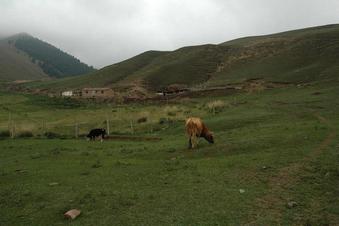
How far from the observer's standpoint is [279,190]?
1563cm

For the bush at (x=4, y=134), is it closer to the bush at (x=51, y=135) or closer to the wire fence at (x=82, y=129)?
the wire fence at (x=82, y=129)

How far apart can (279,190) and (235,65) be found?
4136 inches

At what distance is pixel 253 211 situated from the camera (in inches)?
532

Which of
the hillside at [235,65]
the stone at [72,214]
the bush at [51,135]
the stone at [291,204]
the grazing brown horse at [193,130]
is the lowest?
the bush at [51,135]

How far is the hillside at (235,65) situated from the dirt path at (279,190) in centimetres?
6076

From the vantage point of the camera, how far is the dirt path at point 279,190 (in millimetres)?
13268

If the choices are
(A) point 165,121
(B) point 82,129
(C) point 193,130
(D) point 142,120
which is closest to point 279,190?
(C) point 193,130

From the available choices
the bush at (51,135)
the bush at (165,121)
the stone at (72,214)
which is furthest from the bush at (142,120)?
the stone at (72,214)

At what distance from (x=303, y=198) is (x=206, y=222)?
12.7 ft

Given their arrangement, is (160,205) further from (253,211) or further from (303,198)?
(303,198)

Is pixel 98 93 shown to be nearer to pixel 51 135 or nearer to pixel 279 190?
pixel 51 135

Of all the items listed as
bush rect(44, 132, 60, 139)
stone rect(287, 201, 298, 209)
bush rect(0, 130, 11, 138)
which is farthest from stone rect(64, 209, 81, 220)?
bush rect(0, 130, 11, 138)

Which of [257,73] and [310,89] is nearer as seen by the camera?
[310,89]

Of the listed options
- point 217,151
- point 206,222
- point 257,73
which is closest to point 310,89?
point 257,73
